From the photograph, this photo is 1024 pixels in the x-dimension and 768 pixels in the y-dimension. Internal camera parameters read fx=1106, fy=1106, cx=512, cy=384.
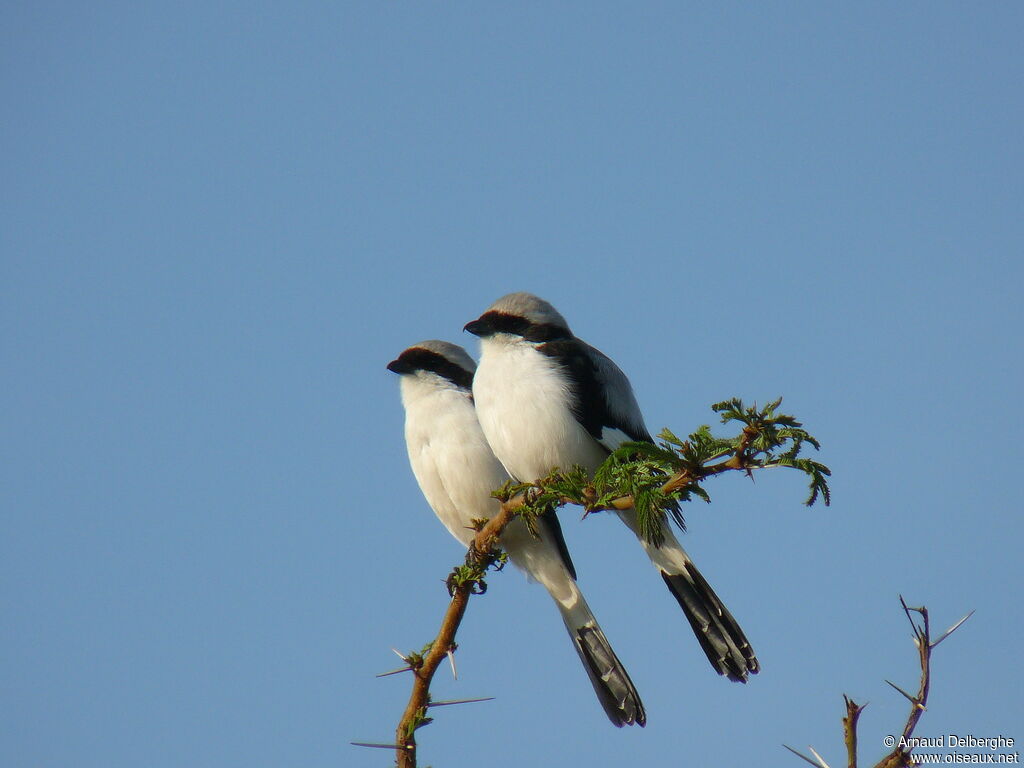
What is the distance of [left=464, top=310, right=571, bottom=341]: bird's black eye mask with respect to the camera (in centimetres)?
827

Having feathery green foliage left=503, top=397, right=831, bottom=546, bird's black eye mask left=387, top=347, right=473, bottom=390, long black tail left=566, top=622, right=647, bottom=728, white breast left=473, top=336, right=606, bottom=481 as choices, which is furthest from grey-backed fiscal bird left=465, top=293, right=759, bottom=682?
feathery green foliage left=503, top=397, right=831, bottom=546

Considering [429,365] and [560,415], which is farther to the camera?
[429,365]

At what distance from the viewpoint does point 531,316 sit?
836 centimetres

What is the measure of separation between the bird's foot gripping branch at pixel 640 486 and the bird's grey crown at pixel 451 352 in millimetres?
3380

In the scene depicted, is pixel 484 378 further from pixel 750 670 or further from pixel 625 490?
pixel 625 490

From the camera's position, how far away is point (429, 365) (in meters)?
9.31

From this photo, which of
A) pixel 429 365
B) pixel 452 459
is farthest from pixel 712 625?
pixel 429 365

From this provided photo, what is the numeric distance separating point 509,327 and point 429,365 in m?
1.24

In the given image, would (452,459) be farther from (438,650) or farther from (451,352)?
(438,650)

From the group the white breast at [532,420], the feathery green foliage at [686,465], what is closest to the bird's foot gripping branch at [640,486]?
the feathery green foliage at [686,465]

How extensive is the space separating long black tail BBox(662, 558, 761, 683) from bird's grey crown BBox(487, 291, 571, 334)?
212 centimetres

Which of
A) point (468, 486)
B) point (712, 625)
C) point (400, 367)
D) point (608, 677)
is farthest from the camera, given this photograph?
point (400, 367)

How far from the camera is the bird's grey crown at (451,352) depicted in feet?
30.9

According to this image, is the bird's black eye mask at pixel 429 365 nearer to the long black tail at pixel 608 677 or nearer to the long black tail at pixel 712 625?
the long black tail at pixel 608 677
